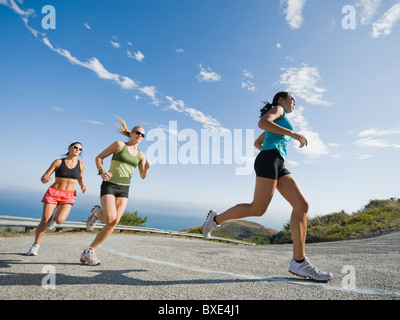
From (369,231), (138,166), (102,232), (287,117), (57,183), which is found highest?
(287,117)

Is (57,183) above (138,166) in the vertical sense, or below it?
below

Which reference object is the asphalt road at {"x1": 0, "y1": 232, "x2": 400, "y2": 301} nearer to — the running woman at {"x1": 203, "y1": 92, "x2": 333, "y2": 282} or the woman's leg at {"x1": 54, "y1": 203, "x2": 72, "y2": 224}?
the running woman at {"x1": 203, "y1": 92, "x2": 333, "y2": 282}

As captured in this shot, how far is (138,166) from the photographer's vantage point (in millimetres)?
4812

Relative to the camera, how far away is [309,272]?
10.2 feet

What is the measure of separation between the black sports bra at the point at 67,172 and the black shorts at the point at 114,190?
152 centimetres

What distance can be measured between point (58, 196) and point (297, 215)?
439cm

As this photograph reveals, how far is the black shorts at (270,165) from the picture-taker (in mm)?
3385

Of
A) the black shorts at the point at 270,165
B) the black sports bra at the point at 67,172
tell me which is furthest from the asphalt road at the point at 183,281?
the black sports bra at the point at 67,172

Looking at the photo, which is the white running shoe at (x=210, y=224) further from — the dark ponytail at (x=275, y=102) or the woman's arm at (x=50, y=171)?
the woman's arm at (x=50, y=171)

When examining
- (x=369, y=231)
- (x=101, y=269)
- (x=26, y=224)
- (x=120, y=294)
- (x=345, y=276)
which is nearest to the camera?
(x=120, y=294)
